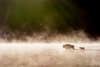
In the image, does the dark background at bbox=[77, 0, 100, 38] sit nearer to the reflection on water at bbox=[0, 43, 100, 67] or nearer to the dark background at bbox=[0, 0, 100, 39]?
the dark background at bbox=[0, 0, 100, 39]

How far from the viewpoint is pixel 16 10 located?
45.8 inches

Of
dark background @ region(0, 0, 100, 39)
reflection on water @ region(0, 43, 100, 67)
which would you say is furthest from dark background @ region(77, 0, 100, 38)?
reflection on water @ region(0, 43, 100, 67)

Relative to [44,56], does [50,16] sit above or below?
above

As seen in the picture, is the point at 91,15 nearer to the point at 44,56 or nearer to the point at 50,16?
the point at 50,16

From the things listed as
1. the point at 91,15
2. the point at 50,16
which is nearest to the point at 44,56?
the point at 50,16

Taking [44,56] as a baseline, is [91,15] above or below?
above

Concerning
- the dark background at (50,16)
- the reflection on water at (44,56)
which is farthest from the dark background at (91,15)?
the reflection on water at (44,56)

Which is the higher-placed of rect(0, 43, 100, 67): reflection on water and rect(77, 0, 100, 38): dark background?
rect(77, 0, 100, 38): dark background

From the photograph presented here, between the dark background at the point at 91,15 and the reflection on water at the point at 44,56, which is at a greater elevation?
Result: the dark background at the point at 91,15

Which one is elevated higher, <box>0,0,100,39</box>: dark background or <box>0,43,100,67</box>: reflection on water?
<box>0,0,100,39</box>: dark background

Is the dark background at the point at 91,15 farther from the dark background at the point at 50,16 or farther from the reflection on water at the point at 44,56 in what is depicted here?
the reflection on water at the point at 44,56

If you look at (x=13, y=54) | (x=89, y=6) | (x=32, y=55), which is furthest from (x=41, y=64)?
(x=89, y=6)

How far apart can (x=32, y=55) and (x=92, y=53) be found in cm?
37

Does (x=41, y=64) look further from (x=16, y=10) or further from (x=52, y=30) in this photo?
(x=16, y=10)
